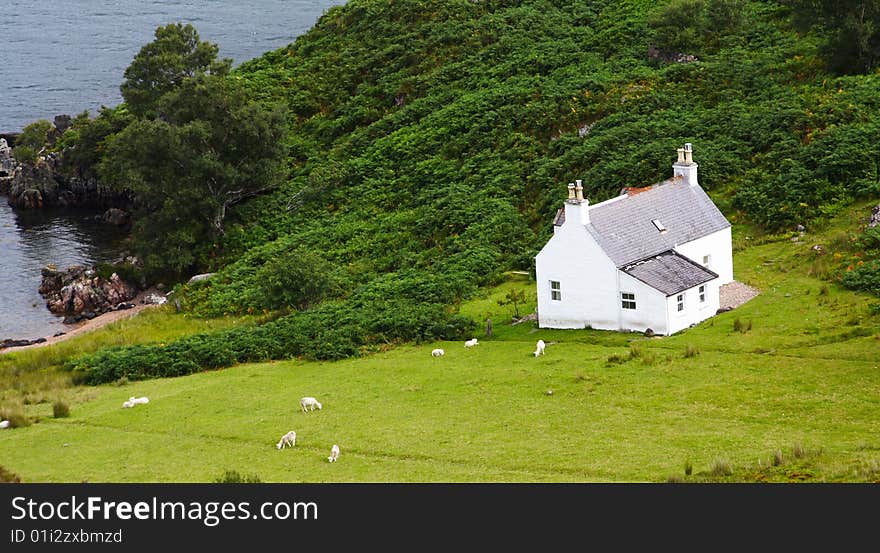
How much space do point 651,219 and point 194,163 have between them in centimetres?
3471

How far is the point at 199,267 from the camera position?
8250cm

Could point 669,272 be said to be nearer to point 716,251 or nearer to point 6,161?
point 716,251

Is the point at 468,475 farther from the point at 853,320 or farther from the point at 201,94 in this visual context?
the point at 201,94

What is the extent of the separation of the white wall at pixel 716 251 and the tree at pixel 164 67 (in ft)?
157

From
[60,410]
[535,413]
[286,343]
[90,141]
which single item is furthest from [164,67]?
[535,413]

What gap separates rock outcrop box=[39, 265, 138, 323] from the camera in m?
78.6

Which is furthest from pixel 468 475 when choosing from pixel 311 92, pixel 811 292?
pixel 311 92

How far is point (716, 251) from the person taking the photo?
58.5m

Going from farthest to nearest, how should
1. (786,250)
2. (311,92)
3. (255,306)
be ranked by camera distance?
1. (311,92)
2. (255,306)
3. (786,250)

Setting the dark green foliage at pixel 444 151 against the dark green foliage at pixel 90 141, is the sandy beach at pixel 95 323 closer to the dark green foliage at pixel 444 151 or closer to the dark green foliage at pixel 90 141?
the dark green foliage at pixel 444 151

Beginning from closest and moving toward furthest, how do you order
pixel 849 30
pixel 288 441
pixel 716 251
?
pixel 288 441 → pixel 716 251 → pixel 849 30

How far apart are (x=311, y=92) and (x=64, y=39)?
55884 mm

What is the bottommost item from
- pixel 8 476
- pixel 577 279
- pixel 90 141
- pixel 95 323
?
pixel 95 323

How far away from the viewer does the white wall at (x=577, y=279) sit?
54438 mm
